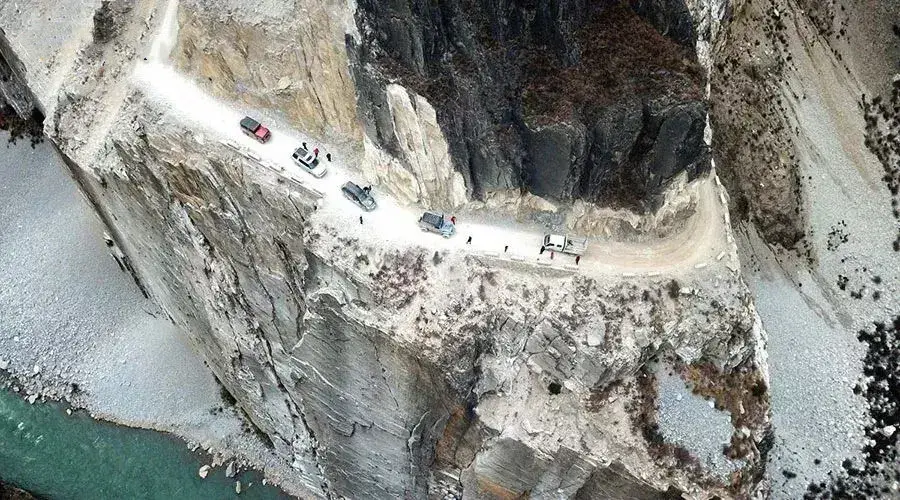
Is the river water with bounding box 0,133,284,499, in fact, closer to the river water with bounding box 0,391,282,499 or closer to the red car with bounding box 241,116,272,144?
the river water with bounding box 0,391,282,499

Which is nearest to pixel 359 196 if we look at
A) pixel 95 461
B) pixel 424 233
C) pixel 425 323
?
pixel 424 233

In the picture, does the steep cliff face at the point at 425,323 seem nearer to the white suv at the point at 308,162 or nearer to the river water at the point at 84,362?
the white suv at the point at 308,162

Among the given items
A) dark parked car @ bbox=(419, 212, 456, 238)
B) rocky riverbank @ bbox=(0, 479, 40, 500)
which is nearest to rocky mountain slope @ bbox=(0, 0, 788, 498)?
dark parked car @ bbox=(419, 212, 456, 238)

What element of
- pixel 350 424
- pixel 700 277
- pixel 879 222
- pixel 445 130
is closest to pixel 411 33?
pixel 445 130

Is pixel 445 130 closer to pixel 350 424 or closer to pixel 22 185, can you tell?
pixel 350 424

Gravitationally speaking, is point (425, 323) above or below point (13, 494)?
above

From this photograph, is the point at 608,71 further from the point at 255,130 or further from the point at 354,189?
the point at 255,130
